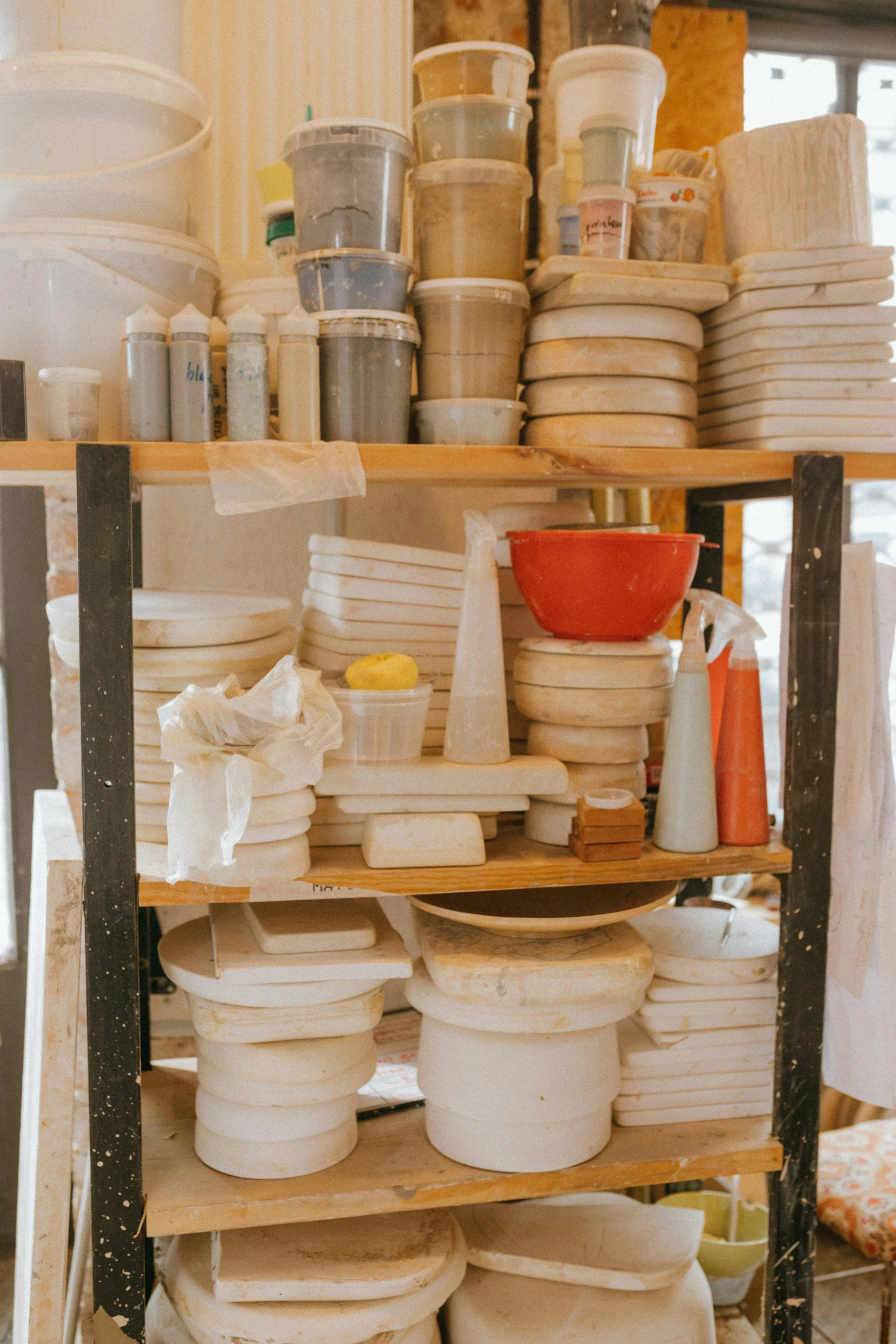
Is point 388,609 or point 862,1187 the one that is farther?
point 862,1187

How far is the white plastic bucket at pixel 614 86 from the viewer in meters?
1.71

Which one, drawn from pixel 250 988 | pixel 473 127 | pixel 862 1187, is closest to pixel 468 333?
pixel 473 127

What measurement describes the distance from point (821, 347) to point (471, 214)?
544 mm

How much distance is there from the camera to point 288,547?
227cm

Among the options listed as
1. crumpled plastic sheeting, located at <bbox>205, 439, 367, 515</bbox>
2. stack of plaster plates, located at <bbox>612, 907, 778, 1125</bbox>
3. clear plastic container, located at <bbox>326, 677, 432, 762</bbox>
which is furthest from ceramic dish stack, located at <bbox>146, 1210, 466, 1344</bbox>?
crumpled plastic sheeting, located at <bbox>205, 439, 367, 515</bbox>

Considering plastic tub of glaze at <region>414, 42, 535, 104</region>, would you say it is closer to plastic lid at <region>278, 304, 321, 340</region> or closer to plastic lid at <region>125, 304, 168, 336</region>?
plastic lid at <region>278, 304, 321, 340</region>

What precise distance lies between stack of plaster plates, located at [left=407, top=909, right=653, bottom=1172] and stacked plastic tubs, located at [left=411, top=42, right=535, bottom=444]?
76cm

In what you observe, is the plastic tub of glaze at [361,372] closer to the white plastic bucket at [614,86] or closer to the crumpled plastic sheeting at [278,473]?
the crumpled plastic sheeting at [278,473]

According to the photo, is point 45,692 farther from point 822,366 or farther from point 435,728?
point 822,366

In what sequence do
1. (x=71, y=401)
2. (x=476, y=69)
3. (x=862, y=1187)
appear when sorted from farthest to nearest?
(x=862, y=1187)
(x=476, y=69)
(x=71, y=401)

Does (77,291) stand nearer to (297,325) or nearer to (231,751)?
(297,325)

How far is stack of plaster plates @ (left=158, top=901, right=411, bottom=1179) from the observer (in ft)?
5.29

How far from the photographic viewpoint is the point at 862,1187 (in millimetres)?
2154

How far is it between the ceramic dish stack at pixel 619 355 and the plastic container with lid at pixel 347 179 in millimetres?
244
